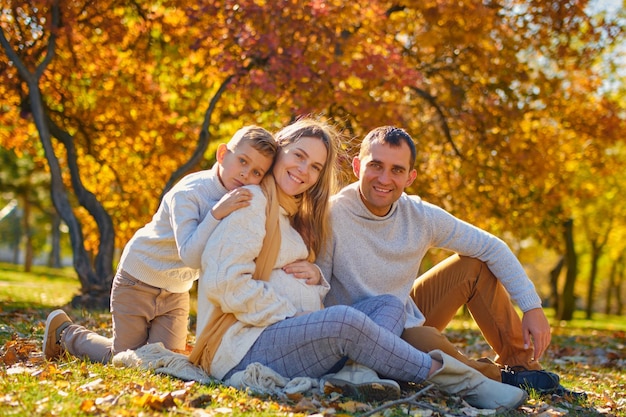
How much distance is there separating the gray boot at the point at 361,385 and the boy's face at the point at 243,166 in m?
1.27

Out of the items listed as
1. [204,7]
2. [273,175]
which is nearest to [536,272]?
[204,7]

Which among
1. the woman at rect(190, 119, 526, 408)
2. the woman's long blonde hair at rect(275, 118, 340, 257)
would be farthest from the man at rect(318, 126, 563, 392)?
the woman at rect(190, 119, 526, 408)

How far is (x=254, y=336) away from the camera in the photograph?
4.21 metres

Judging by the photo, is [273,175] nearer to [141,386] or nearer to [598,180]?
[141,386]

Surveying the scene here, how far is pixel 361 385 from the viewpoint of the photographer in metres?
4.05

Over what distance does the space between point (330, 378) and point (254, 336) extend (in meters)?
0.48

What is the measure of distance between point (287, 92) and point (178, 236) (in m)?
5.61

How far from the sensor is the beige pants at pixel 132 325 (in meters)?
4.96

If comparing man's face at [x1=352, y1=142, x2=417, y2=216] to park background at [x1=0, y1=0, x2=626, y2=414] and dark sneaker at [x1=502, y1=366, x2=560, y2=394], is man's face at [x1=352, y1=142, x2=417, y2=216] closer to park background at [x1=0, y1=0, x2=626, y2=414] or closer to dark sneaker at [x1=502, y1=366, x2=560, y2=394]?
dark sneaker at [x1=502, y1=366, x2=560, y2=394]

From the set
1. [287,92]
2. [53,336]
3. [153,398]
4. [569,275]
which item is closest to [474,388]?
[153,398]

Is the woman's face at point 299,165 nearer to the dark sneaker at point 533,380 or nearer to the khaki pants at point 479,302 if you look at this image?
the khaki pants at point 479,302

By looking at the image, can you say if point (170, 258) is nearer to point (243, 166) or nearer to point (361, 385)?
point (243, 166)

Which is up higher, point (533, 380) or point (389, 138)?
point (389, 138)

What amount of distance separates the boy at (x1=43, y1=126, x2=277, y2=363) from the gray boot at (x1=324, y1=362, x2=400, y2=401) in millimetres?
1018
